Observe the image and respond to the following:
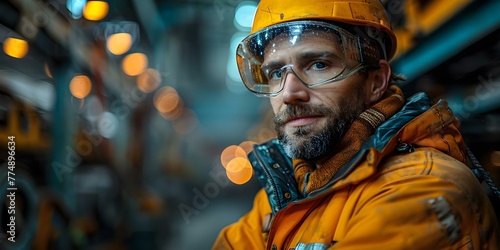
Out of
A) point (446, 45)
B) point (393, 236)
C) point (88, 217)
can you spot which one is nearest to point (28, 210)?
point (88, 217)

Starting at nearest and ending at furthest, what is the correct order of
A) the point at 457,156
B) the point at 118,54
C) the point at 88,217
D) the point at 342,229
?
the point at 342,229 → the point at 457,156 → the point at 88,217 → the point at 118,54

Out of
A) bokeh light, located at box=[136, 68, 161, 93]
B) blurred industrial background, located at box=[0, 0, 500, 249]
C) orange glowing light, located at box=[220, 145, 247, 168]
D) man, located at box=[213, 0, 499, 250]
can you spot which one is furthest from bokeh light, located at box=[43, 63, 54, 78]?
orange glowing light, located at box=[220, 145, 247, 168]

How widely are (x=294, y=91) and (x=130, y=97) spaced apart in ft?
17.0

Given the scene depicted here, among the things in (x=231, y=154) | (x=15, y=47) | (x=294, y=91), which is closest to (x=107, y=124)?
(x=15, y=47)

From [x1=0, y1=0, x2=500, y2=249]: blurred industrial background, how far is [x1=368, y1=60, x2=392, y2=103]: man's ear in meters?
0.99

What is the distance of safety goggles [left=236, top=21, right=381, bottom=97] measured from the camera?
1878 millimetres

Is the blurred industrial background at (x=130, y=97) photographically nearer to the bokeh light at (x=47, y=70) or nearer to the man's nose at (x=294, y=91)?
the bokeh light at (x=47, y=70)

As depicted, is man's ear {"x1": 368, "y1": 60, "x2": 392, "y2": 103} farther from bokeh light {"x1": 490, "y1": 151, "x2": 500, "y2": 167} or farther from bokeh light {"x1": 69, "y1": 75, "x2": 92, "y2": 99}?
bokeh light {"x1": 69, "y1": 75, "x2": 92, "y2": 99}

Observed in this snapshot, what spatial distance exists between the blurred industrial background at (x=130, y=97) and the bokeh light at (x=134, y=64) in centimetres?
2

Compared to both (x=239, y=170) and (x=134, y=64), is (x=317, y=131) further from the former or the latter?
(x=239, y=170)

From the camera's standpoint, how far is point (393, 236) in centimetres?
129

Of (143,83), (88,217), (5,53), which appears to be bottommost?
(88,217)

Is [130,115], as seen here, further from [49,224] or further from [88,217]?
[49,224]

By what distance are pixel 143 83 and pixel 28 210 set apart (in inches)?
167
